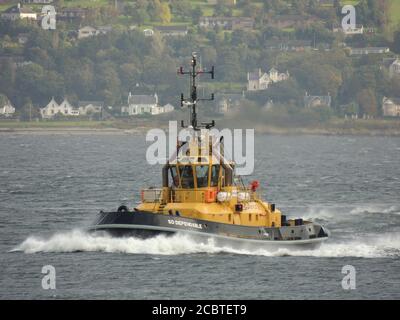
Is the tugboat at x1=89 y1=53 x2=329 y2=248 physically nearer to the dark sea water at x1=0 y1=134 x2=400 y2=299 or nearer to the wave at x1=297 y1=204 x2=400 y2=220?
the dark sea water at x1=0 y1=134 x2=400 y2=299

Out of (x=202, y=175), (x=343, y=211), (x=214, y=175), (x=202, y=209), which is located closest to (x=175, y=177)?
(x=202, y=175)

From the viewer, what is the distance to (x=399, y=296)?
2279 inches

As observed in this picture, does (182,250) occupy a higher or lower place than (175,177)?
lower

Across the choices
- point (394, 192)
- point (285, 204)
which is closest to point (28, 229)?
point (285, 204)

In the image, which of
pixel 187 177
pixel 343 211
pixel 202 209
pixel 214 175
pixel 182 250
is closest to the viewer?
pixel 182 250

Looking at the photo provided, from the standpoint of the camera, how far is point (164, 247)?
64.6 meters

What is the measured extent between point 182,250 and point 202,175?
3532 mm

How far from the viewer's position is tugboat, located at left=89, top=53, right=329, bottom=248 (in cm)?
6400

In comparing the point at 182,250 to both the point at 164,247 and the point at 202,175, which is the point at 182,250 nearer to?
the point at 164,247

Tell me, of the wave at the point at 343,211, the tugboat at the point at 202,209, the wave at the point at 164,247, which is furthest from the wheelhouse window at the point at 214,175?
the wave at the point at 343,211

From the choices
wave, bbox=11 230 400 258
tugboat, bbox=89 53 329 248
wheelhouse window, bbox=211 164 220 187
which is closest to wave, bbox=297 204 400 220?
wave, bbox=11 230 400 258

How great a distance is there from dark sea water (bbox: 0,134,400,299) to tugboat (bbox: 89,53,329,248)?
23.8 inches

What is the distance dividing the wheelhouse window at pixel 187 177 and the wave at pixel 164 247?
2.71 m

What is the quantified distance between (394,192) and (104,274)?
4745 cm
